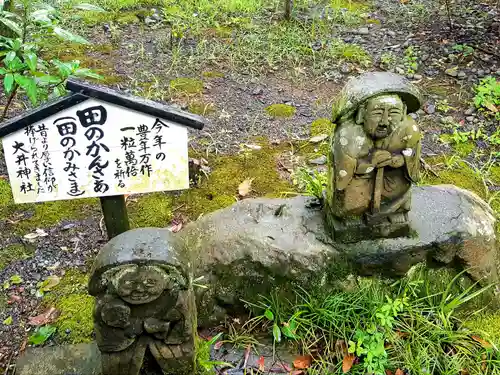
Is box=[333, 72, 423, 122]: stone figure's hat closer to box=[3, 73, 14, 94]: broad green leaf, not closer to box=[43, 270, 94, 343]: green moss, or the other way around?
box=[3, 73, 14, 94]: broad green leaf

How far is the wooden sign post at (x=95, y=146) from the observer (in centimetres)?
302

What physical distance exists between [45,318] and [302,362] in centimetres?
175

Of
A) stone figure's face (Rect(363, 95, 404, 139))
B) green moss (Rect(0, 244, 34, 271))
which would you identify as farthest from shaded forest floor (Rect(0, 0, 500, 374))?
stone figure's face (Rect(363, 95, 404, 139))

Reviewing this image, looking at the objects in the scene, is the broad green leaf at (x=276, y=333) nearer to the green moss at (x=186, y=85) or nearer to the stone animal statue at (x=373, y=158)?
the stone animal statue at (x=373, y=158)

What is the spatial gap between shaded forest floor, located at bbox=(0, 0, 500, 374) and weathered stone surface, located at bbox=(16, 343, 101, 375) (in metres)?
0.16

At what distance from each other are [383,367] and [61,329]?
208 cm

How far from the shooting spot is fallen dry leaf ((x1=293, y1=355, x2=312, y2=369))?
338 cm

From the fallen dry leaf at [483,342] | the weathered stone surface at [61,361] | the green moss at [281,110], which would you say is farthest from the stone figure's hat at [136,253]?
the green moss at [281,110]

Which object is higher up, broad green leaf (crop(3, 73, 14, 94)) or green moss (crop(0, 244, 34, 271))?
broad green leaf (crop(3, 73, 14, 94))

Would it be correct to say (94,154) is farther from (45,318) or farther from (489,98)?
(489,98)

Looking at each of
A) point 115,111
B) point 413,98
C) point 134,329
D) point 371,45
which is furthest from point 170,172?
point 371,45

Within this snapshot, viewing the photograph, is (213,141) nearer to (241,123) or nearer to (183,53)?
(241,123)

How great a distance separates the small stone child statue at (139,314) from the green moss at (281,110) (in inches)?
141

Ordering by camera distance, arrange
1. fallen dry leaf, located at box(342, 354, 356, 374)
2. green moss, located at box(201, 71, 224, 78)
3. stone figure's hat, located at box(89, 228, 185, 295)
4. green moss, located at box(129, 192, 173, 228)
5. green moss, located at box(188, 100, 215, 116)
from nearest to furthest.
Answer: stone figure's hat, located at box(89, 228, 185, 295) → fallen dry leaf, located at box(342, 354, 356, 374) → green moss, located at box(129, 192, 173, 228) → green moss, located at box(188, 100, 215, 116) → green moss, located at box(201, 71, 224, 78)
